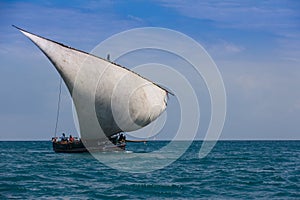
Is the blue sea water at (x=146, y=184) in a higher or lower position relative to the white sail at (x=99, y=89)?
lower

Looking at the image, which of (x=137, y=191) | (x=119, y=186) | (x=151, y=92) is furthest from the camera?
(x=151, y=92)

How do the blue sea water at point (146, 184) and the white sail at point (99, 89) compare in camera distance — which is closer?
the blue sea water at point (146, 184)

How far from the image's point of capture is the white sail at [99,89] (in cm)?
4153

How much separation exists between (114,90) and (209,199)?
79.5 feet

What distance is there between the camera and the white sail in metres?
41.5

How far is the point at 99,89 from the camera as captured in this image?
42188 mm

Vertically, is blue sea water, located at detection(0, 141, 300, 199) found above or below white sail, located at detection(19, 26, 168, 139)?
below

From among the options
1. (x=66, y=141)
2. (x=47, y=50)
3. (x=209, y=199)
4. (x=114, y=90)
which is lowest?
(x=209, y=199)

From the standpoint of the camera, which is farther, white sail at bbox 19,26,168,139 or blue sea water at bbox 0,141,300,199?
white sail at bbox 19,26,168,139

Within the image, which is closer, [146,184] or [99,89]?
[146,184]

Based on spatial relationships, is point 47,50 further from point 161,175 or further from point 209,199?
point 209,199

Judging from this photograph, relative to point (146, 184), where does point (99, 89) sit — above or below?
above

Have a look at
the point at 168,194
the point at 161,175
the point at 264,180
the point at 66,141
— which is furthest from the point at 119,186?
the point at 66,141

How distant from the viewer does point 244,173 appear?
29.0 metres
